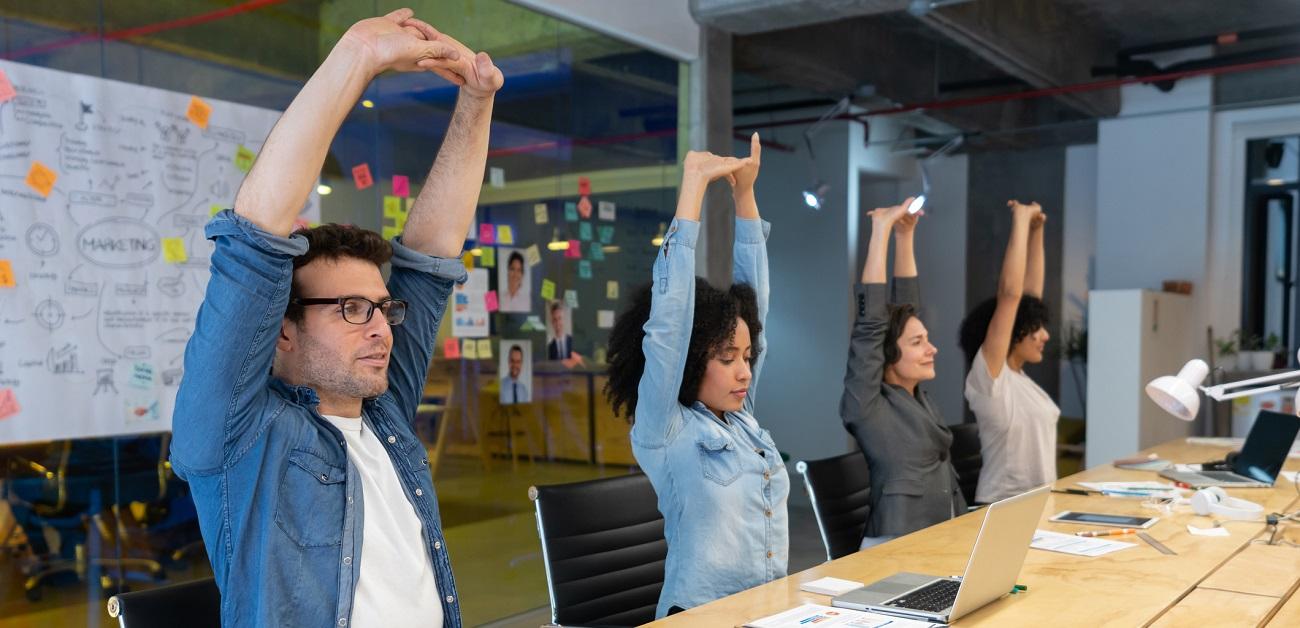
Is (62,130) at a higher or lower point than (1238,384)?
higher

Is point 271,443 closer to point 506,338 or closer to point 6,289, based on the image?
point 6,289

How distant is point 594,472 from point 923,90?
3.82 meters

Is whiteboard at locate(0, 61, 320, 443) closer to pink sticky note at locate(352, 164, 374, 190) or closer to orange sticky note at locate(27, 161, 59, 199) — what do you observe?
orange sticky note at locate(27, 161, 59, 199)

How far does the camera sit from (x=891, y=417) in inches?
144

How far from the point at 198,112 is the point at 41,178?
583 mm

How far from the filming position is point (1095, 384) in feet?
24.4

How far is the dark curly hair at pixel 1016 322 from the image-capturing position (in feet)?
15.6

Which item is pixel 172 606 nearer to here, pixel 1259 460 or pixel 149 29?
pixel 149 29

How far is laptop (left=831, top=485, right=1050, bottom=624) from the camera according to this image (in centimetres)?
208

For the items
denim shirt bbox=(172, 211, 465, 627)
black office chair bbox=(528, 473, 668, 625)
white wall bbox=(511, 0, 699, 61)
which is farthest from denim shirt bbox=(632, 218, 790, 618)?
white wall bbox=(511, 0, 699, 61)

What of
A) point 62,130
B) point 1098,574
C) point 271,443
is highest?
point 62,130

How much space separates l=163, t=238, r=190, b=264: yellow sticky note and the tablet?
2.93 m

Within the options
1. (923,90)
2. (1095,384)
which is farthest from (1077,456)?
(923,90)

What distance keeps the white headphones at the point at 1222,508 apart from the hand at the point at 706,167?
1.89m
